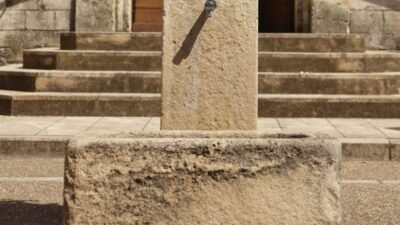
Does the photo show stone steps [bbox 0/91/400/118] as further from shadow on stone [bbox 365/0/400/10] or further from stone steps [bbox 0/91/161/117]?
shadow on stone [bbox 365/0/400/10]

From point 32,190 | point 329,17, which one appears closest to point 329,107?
point 329,17

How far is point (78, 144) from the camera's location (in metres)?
2.96

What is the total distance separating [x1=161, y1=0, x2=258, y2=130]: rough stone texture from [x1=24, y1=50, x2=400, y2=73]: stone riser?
536cm

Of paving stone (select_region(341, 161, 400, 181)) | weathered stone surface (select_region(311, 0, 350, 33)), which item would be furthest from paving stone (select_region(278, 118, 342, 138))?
weathered stone surface (select_region(311, 0, 350, 33))

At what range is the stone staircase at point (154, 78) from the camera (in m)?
8.11

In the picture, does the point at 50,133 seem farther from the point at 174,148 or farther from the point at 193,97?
the point at 174,148

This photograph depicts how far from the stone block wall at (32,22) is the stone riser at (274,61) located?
1.77 meters

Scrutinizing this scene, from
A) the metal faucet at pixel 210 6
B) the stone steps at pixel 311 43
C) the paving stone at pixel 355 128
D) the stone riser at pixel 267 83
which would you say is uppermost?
the stone steps at pixel 311 43

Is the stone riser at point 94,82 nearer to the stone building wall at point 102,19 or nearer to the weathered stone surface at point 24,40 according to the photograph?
the stone building wall at point 102,19

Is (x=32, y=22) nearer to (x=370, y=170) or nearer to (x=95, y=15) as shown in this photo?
(x=95, y=15)

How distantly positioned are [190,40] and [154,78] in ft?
16.0

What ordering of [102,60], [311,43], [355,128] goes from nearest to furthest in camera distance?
[355,128] < [102,60] < [311,43]

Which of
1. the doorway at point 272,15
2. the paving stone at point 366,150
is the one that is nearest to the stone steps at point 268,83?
the doorway at point 272,15

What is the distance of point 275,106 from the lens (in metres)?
8.10
